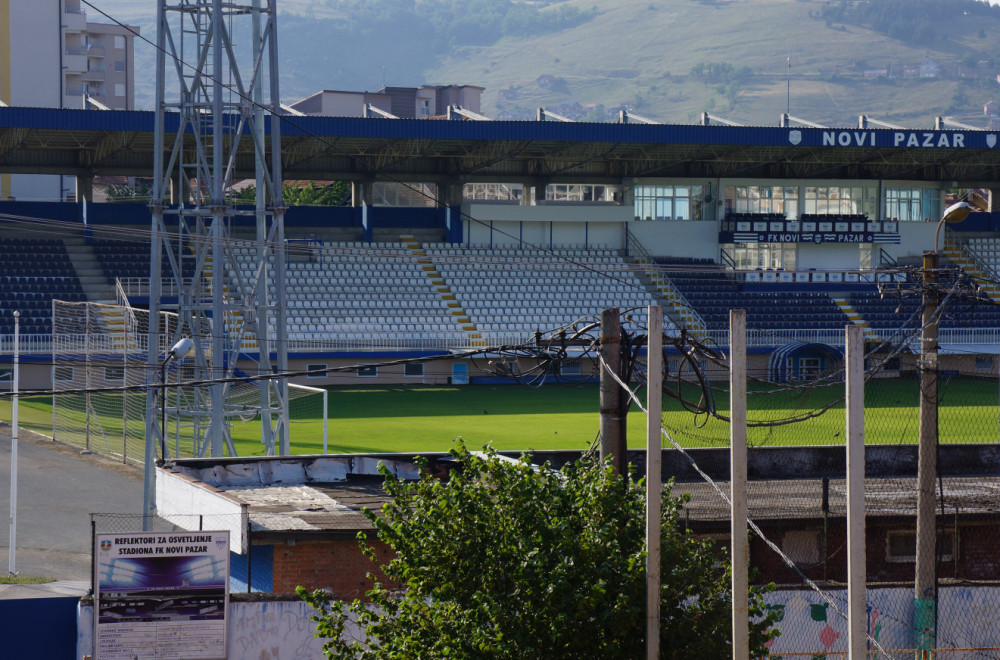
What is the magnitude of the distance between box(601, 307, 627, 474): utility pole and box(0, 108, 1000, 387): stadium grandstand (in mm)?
29001

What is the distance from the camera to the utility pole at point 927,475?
11.5m

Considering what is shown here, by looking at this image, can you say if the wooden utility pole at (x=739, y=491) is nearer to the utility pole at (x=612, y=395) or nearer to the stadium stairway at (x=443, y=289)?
the utility pole at (x=612, y=395)

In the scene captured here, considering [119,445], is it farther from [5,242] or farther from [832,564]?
[5,242]

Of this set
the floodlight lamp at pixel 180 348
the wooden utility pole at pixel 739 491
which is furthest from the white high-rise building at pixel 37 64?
the wooden utility pole at pixel 739 491

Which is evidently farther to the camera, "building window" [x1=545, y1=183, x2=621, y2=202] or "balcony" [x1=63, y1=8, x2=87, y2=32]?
"balcony" [x1=63, y1=8, x2=87, y2=32]

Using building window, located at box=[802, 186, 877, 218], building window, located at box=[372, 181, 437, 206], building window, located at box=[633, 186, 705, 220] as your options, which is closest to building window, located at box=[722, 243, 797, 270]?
A: building window, located at box=[802, 186, 877, 218]

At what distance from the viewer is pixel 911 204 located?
56.9 metres

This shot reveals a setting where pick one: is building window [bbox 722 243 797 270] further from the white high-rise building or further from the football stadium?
the white high-rise building

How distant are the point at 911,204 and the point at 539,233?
18410 mm

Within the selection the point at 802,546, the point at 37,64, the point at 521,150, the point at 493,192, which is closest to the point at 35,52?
the point at 37,64

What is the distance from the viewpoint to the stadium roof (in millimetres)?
42938

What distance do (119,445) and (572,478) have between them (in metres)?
19.9

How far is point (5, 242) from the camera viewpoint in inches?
1758

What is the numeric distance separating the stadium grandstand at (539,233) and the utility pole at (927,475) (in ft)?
92.5
